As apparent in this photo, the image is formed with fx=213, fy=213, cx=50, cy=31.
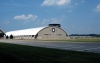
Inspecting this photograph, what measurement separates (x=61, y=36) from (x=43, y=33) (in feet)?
27.8

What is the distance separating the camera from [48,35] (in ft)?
308

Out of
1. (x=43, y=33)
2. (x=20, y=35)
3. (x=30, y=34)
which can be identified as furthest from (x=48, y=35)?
(x=20, y=35)

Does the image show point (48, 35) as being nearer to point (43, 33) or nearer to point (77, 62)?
point (43, 33)

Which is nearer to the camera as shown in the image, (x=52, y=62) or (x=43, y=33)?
(x=52, y=62)

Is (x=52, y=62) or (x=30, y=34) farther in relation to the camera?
(x=30, y=34)

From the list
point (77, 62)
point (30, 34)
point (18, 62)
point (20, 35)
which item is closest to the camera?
point (77, 62)

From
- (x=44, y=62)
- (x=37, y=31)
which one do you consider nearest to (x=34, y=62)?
(x=44, y=62)

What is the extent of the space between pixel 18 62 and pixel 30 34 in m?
87.9

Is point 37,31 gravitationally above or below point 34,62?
above

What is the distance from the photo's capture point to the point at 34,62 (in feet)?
38.2

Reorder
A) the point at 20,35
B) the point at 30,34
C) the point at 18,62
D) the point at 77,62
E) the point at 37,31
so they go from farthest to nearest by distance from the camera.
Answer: the point at 20,35, the point at 30,34, the point at 37,31, the point at 18,62, the point at 77,62

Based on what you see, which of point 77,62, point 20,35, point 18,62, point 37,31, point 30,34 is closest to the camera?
point 77,62

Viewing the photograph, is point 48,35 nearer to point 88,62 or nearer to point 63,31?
point 63,31

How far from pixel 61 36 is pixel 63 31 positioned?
2.42 metres
